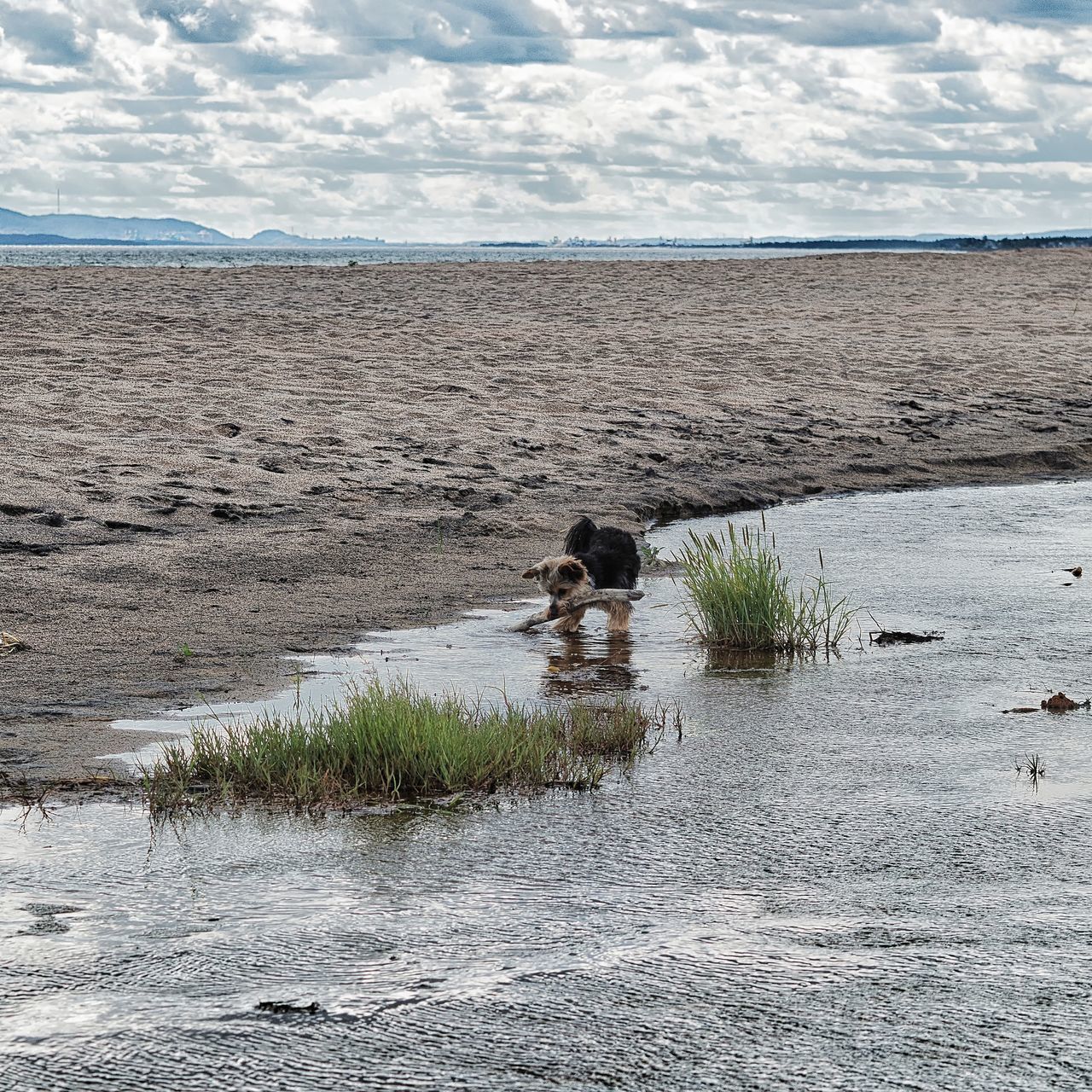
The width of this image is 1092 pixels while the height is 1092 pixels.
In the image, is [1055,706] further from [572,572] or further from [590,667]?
[572,572]

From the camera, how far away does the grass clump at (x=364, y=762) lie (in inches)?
199

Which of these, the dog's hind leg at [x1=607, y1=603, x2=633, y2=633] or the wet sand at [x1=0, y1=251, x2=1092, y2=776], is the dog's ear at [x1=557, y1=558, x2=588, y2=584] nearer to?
the dog's hind leg at [x1=607, y1=603, x2=633, y2=633]

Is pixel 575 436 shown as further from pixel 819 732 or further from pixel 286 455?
pixel 819 732

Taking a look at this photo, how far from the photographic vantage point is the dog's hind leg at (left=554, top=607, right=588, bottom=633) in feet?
25.8

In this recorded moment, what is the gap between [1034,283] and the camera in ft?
92.2

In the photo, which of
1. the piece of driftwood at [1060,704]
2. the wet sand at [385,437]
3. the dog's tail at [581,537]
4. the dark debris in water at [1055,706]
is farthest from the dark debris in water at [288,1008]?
the dog's tail at [581,537]

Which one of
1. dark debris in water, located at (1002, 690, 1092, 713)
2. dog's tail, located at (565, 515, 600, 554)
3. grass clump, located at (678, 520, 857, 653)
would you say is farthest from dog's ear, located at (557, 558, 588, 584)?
dark debris in water, located at (1002, 690, 1092, 713)

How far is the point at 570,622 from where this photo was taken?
25.9 feet

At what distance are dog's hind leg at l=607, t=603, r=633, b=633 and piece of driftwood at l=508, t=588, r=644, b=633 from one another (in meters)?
0.05

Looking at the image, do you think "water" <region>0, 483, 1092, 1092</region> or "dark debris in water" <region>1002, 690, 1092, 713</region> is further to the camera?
"dark debris in water" <region>1002, 690, 1092, 713</region>

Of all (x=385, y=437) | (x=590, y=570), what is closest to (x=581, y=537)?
(x=590, y=570)

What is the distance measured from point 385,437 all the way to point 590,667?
5.93 metres

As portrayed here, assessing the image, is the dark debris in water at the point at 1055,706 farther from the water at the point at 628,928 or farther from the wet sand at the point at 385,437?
the wet sand at the point at 385,437

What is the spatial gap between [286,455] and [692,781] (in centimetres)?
702
